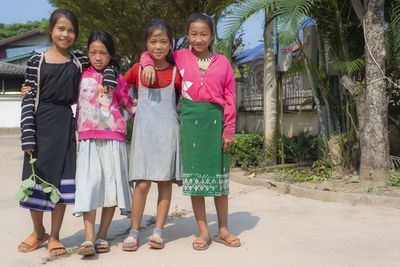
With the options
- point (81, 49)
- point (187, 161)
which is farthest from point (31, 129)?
point (81, 49)

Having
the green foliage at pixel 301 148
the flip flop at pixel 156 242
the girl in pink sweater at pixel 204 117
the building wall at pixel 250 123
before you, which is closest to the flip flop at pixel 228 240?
the girl in pink sweater at pixel 204 117

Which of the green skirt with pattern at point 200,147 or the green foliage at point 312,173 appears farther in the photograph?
the green foliage at point 312,173

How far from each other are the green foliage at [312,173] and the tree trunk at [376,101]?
909 mm

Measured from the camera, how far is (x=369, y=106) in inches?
212

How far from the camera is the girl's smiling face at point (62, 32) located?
3.24 m

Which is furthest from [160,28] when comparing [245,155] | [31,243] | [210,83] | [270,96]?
[245,155]

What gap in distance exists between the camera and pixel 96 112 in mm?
3211

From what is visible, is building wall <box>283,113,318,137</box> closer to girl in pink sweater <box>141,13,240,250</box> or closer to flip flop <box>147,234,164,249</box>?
girl in pink sweater <box>141,13,240,250</box>

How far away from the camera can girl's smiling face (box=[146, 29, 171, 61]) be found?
3.26 m

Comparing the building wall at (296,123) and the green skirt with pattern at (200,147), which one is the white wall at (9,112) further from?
the green skirt with pattern at (200,147)

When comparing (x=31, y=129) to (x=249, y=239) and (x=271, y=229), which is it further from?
(x=271, y=229)

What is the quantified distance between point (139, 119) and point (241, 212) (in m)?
1.90

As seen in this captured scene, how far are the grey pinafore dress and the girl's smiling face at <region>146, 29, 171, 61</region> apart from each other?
254 mm

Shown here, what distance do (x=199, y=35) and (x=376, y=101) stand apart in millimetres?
2983
